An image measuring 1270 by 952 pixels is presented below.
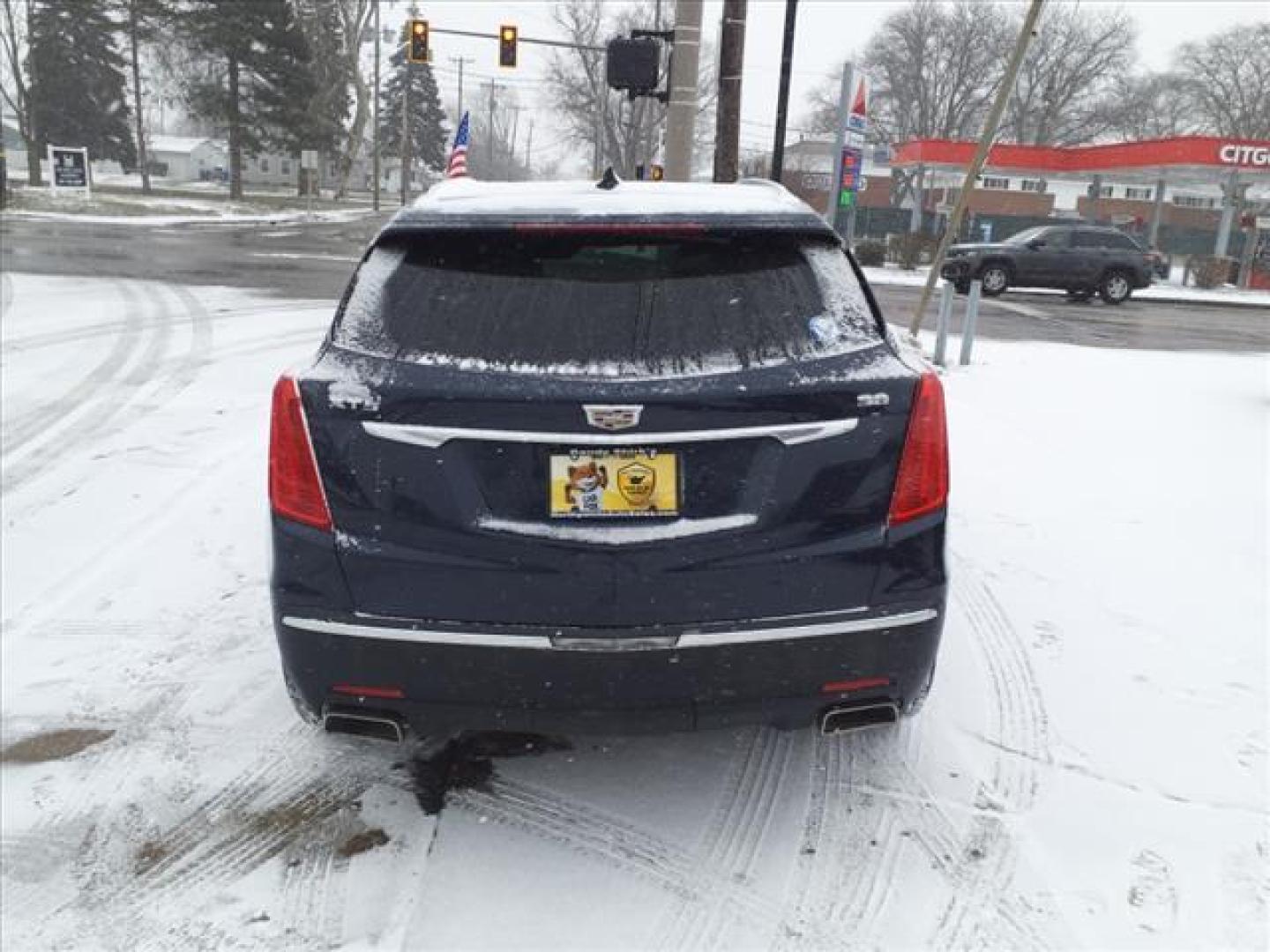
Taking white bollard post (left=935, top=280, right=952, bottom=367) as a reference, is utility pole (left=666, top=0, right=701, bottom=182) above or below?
above

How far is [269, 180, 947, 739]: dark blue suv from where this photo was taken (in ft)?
7.85

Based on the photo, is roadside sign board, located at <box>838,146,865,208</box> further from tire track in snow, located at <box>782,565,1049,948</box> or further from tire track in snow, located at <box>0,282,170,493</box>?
tire track in snow, located at <box>782,565,1049,948</box>

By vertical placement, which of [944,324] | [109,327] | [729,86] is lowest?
[109,327]

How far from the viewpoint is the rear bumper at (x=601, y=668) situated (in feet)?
8.01

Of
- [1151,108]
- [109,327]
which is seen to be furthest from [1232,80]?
[109,327]

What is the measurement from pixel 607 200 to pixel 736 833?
6.26 ft

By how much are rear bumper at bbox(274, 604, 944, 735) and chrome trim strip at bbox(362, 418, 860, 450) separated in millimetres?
460

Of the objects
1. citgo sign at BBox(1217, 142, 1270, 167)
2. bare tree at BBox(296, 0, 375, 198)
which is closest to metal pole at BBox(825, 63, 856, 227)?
citgo sign at BBox(1217, 142, 1270, 167)

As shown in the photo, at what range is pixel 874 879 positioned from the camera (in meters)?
2.71

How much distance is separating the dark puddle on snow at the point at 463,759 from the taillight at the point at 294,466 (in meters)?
1.04

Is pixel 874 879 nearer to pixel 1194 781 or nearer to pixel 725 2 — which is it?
pixel 1194 781

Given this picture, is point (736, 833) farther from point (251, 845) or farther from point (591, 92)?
point (591, 92)

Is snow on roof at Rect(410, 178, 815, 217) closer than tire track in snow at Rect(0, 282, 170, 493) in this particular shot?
Yes

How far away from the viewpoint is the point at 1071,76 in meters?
70.7
